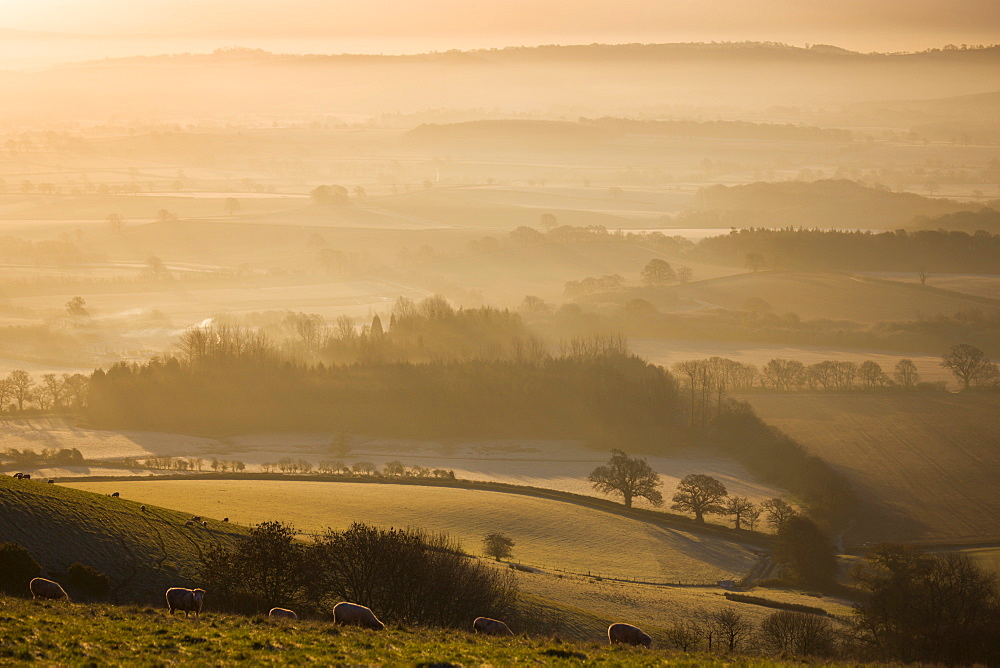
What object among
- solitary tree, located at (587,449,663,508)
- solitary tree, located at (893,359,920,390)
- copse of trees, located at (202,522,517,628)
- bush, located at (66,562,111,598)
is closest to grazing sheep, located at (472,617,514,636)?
copse of trees, located at (202,522,517,628)

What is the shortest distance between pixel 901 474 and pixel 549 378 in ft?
103

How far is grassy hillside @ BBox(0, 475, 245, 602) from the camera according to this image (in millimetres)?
27547

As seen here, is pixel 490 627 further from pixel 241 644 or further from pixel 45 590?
pixel 45 590

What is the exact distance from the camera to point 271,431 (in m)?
75.1

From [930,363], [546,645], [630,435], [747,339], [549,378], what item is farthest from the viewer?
[747,339]

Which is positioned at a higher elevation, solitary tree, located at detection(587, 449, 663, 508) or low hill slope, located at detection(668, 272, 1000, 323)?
low hill slope, located at detection(668, 272, 1000, 323)

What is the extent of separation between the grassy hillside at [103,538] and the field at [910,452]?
3882cm

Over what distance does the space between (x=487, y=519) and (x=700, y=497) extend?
14900mm

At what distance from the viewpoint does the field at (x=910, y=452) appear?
53.8 meters

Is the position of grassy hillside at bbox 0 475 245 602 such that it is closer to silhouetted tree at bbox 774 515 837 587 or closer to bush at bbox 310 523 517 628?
bush at bbox 310 523 517 628

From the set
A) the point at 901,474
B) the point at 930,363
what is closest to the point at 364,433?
the point at 901,474

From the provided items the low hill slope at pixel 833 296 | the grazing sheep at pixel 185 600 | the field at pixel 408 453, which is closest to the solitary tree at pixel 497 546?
the field at pixel 408 453

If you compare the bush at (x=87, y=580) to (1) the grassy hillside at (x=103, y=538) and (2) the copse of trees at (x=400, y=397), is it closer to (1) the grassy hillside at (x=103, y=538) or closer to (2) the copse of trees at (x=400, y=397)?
(1) the grassy hillside at (x=103, y=538)

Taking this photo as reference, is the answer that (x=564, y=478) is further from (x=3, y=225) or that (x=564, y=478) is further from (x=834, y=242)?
(x=3, y=225)
